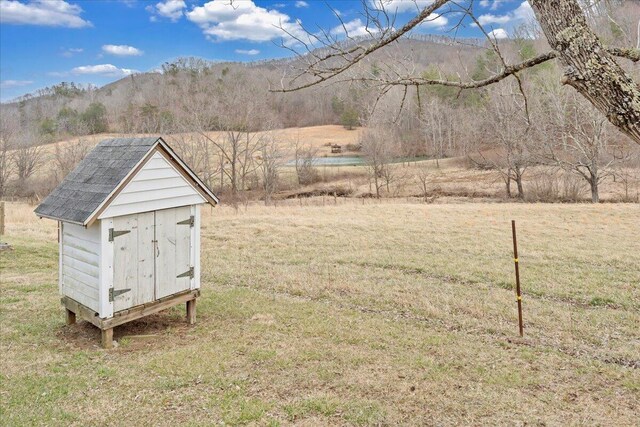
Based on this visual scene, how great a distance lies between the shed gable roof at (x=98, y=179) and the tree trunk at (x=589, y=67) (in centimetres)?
552

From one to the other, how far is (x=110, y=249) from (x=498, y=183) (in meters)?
32.9

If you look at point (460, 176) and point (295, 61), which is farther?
point (460, 176)

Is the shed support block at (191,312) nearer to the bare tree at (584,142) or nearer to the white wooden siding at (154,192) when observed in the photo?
the white wooden siding at (154,192)

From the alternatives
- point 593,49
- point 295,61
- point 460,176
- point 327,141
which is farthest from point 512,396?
point 327,141

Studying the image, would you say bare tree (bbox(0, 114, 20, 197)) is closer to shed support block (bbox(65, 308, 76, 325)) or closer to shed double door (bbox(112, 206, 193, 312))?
shed support block (bbox(65, 308, 76, 325))

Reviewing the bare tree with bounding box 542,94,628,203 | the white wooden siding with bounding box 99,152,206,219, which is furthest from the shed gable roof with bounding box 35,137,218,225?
the bare tree with bounding box 542,94,628,203

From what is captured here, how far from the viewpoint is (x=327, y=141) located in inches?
2739

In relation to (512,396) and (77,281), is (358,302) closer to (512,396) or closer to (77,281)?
(512,396)

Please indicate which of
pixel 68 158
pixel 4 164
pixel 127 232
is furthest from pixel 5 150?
pixel 127 232

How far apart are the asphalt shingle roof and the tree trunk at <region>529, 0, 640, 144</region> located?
18.2ft

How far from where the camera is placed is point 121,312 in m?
Result: 6.55

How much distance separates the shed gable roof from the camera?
20.6 feet

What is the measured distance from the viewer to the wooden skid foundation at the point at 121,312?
255 inches

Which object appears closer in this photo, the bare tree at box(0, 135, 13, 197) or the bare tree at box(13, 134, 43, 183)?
the bare tree at box(0, 135, 13, 197)
